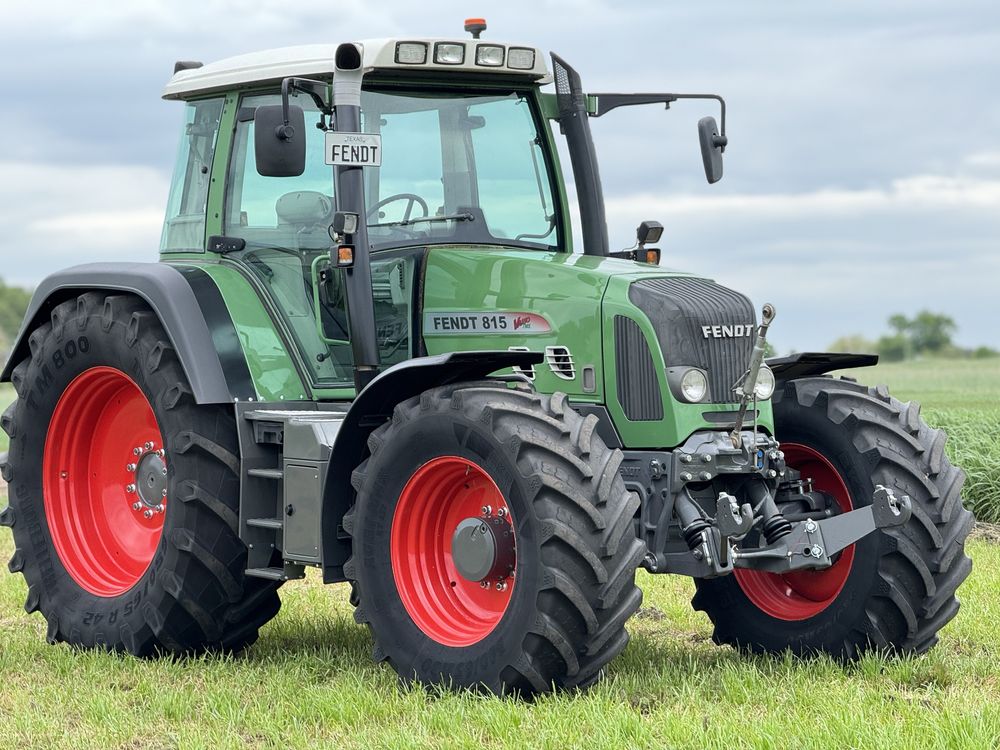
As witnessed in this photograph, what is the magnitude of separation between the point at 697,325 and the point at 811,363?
1.19 metres

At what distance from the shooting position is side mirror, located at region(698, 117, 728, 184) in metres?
8.05

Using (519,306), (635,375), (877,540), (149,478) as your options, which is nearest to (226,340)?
(149,478)

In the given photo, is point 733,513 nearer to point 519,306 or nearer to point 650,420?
point 650,420

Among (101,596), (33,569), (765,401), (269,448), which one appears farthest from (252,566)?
(765,401)

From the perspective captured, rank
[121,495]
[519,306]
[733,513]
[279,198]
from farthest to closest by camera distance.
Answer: [121,495] → [279,198] → [519,306] → [733,513]

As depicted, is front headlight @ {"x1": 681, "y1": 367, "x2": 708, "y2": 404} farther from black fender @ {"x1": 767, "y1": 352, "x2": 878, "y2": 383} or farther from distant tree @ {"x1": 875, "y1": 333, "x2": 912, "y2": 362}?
distant tree @ {"x1": 875, "y1": 333, "x2": 912, "y2": 362}

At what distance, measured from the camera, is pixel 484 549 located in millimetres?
6328

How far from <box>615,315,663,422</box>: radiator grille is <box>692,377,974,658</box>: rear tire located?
1.23 m

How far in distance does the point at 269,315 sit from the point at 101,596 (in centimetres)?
186

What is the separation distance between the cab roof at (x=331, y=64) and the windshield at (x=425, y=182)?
0.16 meters

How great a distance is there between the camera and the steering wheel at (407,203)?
25.0 feet

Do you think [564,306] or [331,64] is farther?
[331,64]

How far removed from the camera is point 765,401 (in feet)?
23.9

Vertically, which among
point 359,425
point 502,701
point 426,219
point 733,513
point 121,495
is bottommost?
point 502,701
